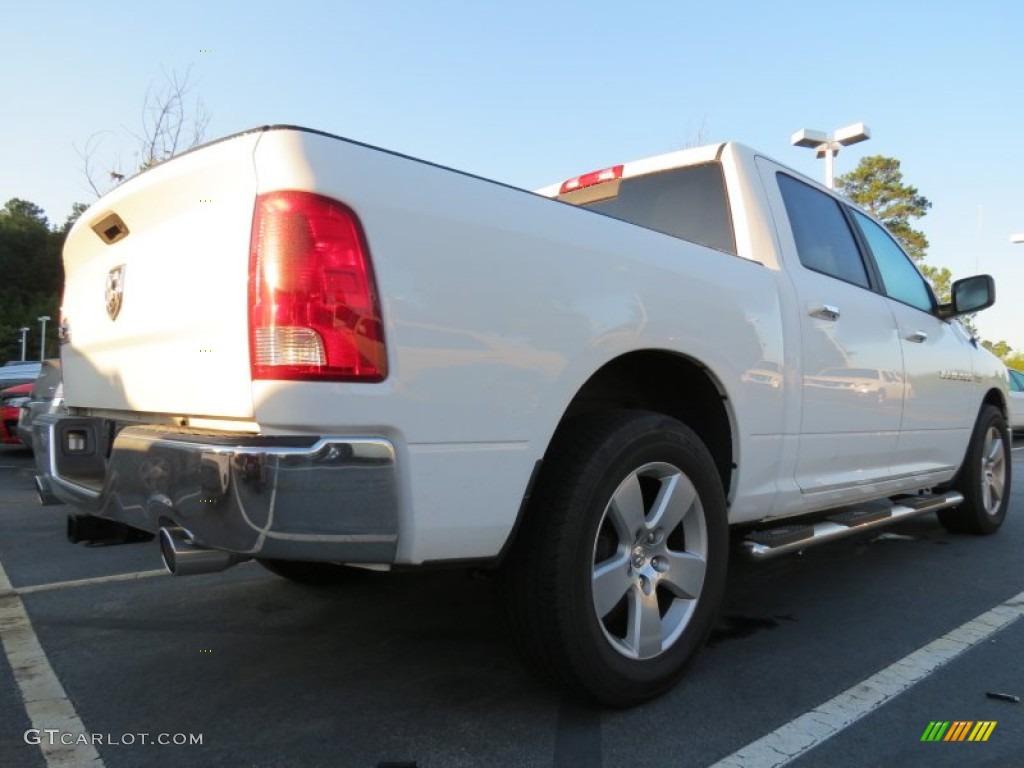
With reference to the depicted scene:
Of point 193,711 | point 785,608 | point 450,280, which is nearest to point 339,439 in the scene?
point 450,280

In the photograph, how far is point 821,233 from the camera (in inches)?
144

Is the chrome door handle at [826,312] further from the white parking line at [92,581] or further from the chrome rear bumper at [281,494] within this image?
the white parking line at [92,581]

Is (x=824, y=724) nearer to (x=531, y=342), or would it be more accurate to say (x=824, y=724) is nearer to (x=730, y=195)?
(x=531, y=342)

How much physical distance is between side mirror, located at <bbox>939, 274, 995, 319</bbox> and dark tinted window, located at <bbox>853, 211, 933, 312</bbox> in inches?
6.2

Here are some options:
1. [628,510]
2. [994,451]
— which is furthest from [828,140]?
[628,510]

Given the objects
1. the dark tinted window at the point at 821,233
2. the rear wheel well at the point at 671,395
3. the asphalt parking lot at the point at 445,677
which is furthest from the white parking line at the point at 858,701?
the dark tinted window at the point at 821,233

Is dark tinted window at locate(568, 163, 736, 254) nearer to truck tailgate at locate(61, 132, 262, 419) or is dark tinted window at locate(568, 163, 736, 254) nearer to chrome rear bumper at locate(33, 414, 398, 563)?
truck tailgate at locate(61, 132, 262, 419)

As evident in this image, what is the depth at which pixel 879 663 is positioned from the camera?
9.29ft

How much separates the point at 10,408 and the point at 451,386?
9.53 meters

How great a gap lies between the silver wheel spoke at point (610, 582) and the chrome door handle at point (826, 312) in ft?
4.85

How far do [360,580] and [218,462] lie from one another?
2.31m

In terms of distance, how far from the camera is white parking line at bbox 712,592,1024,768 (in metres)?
2.12

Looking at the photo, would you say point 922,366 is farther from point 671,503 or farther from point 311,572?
point 311,572

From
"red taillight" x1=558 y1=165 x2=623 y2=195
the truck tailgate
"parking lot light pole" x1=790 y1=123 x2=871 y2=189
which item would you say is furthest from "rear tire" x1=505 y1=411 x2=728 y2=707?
"parking lot light pole" x1=790 y1=123 x2=871 y2=189
